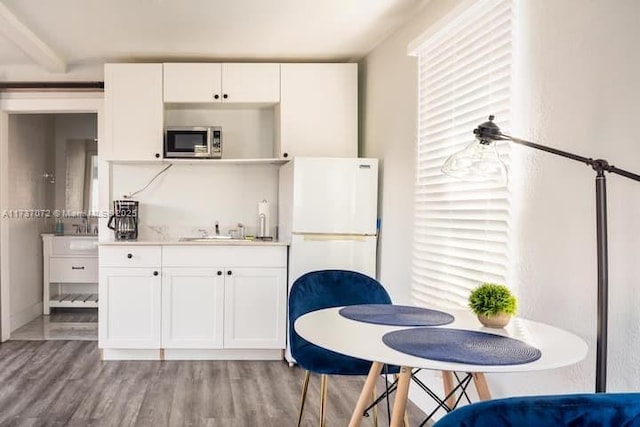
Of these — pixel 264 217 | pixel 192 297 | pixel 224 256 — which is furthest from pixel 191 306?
pixel 264 217

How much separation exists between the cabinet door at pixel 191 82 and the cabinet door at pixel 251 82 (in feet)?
0.21

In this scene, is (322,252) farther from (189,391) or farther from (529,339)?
(529,339)

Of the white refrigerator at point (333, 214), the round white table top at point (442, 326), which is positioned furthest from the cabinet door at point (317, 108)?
the round white table top at point (442, 326)

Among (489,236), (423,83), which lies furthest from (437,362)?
(423,83)

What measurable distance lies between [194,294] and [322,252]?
1.01m

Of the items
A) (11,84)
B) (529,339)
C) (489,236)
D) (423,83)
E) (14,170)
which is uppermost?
(11,84)

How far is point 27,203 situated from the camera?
16.3ft

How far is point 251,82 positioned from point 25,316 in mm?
3262

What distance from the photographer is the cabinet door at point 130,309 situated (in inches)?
142

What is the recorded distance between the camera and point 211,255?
363 centimetres

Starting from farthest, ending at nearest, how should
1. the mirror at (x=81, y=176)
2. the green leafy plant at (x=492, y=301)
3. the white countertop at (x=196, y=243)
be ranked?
the mirror at (x=81, y=176) < the white countertop at (x=196, y=243) < the green leafy plant at (x=492, y=301)

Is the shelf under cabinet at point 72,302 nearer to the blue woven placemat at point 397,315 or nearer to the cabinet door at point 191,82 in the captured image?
the cabinet door at point 191,82

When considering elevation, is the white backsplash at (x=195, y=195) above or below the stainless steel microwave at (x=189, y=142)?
below

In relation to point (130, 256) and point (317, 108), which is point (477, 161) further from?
point (130, 256)
